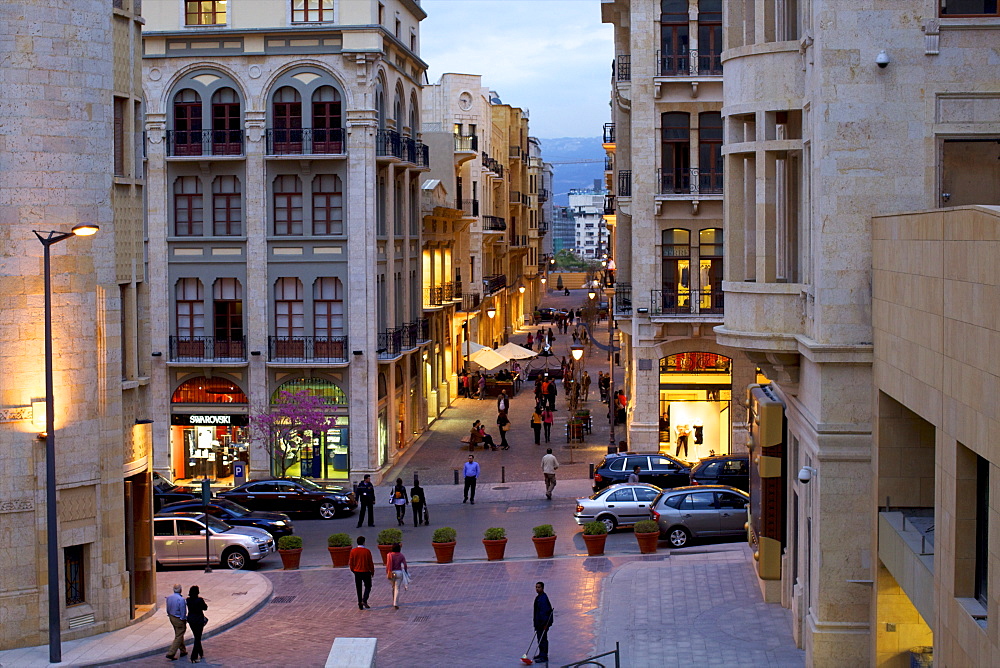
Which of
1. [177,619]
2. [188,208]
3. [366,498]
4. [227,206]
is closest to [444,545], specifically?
[366,498]

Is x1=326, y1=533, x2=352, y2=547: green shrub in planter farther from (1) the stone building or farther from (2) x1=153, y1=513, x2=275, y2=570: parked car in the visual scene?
(1) the stone building

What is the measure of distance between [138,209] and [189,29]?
723 inches

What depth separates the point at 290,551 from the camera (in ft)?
102

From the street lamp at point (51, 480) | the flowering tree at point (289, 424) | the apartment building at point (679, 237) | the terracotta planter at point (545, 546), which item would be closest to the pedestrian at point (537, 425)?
the apartment building at point (679, 237)

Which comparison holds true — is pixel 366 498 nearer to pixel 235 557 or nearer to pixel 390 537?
pixel 235 557

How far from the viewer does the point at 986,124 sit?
58.7ft

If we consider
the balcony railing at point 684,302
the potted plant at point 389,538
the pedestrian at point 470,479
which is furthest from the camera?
the balcony railing at point 684,302

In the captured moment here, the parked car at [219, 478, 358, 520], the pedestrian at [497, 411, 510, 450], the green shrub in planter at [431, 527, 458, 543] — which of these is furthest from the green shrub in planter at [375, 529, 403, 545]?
the pedestrian at [497, 411, 510, 450]

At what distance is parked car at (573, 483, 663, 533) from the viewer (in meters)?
33.5

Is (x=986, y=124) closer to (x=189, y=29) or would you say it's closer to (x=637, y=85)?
(x=637, y=85)

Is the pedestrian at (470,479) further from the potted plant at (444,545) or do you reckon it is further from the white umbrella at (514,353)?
the white umbrella at (514,353)

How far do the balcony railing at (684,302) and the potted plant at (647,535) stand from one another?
43.2 ft

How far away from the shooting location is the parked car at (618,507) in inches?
1319

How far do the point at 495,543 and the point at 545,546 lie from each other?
1.20m
